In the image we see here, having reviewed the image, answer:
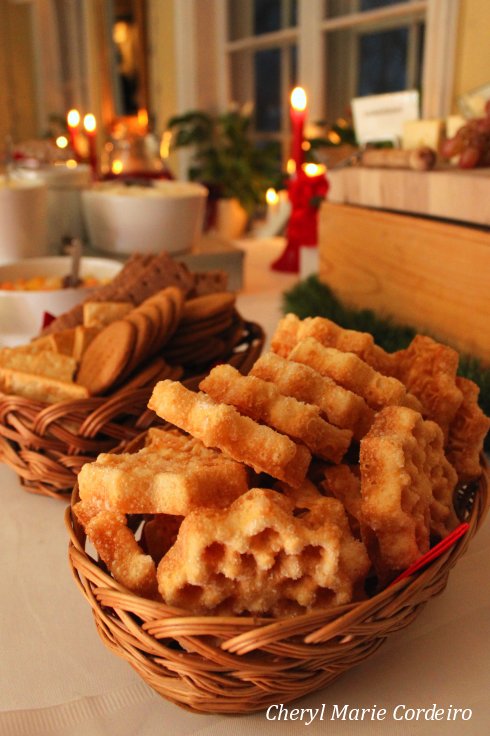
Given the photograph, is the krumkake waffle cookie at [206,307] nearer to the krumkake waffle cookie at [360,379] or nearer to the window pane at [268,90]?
the krumkake waffle cookie at [360,379]

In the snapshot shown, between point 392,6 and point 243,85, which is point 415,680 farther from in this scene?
point 243,85

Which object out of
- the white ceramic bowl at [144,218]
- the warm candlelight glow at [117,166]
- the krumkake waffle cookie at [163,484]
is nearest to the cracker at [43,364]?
the krumkake waffle cookie at [163,484]

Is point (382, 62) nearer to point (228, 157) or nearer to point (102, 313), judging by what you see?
point (228, 157)

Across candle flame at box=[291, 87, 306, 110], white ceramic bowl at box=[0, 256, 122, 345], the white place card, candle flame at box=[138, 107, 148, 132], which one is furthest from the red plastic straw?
candle flame at box=[138, 107, 148, 132]

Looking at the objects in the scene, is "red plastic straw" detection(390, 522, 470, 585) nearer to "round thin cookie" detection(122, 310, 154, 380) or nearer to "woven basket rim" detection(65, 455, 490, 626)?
"woven basket rim" detection(65, 455, 490, 626)

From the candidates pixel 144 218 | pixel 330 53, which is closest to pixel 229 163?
pixel 330 53

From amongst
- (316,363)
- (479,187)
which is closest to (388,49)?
(479,187)

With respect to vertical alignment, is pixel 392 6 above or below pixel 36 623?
above
